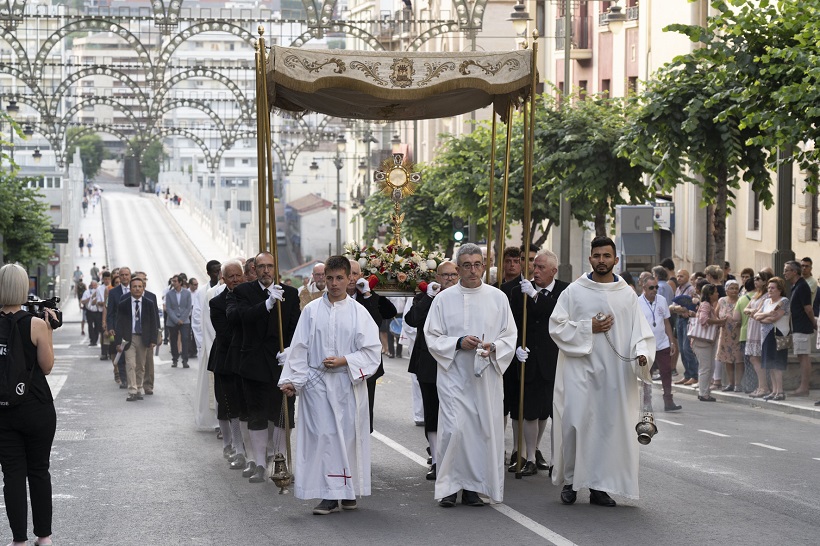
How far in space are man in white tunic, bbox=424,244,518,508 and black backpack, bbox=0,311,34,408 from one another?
10.5 ft

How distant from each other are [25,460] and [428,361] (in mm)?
3975

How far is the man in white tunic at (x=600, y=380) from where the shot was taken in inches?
440

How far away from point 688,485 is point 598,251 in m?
2.20

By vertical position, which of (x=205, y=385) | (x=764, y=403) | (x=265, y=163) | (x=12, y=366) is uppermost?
(x=265, y=163)

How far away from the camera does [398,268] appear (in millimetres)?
15258

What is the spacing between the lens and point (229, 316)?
12.8 metres

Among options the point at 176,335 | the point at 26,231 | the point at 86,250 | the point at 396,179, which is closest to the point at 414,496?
the point at 396,179

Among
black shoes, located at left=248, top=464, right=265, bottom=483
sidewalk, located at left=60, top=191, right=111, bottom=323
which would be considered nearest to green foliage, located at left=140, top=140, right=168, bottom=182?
sidewalk, located at left=60, top=191, right=111, bottom=323

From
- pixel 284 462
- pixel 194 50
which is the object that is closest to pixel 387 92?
pixel 284 462

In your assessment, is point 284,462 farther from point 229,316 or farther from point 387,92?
point 387,92

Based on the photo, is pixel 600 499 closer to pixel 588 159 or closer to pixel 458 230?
pixel 588 159

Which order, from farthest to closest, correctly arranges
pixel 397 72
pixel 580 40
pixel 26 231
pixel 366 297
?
pixel 26 231
pixel 580 40
pixel 397 72
pixel 366 297

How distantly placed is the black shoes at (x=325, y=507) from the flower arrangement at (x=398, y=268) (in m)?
3.94

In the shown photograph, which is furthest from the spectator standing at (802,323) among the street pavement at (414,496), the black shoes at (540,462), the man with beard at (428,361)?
the man with beard at (428,361)
